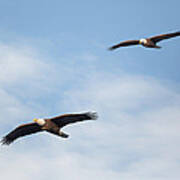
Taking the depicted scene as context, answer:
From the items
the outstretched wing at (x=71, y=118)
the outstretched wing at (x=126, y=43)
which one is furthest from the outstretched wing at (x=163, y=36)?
the outstretched wing at (x=71, y=118)

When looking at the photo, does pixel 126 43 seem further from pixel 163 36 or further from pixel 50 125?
pixel 50 125

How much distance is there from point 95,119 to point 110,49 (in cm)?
1149

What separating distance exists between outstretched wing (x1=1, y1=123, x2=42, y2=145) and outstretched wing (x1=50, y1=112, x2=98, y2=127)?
2172 mm

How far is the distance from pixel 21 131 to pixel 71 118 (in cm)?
415

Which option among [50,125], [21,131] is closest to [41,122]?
[50,125]

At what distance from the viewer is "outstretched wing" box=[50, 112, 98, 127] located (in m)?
28.1

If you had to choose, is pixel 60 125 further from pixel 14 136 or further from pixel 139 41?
pixel 139 41

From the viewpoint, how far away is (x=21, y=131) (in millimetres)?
31672

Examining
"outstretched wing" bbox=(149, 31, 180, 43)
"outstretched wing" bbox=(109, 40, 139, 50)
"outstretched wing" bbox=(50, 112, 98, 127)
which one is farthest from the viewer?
"outstretched wing" bbox=(109, 40, 139, 50)

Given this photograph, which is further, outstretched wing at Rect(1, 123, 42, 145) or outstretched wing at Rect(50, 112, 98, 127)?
outstretched wing at Rect(1, 123, 42, 145)

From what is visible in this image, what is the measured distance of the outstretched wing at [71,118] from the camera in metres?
28.1

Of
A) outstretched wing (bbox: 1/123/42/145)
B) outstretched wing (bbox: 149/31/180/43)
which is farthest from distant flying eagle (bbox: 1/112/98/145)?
outstretched wing (bbox: 149/31/180/43)

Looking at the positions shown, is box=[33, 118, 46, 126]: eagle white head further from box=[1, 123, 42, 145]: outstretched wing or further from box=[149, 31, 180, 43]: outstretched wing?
box=[149, 31, 180, 43]: outstretched wing

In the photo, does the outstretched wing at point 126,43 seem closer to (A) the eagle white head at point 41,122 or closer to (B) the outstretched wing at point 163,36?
(B) the outstretched wing at point 163,36
